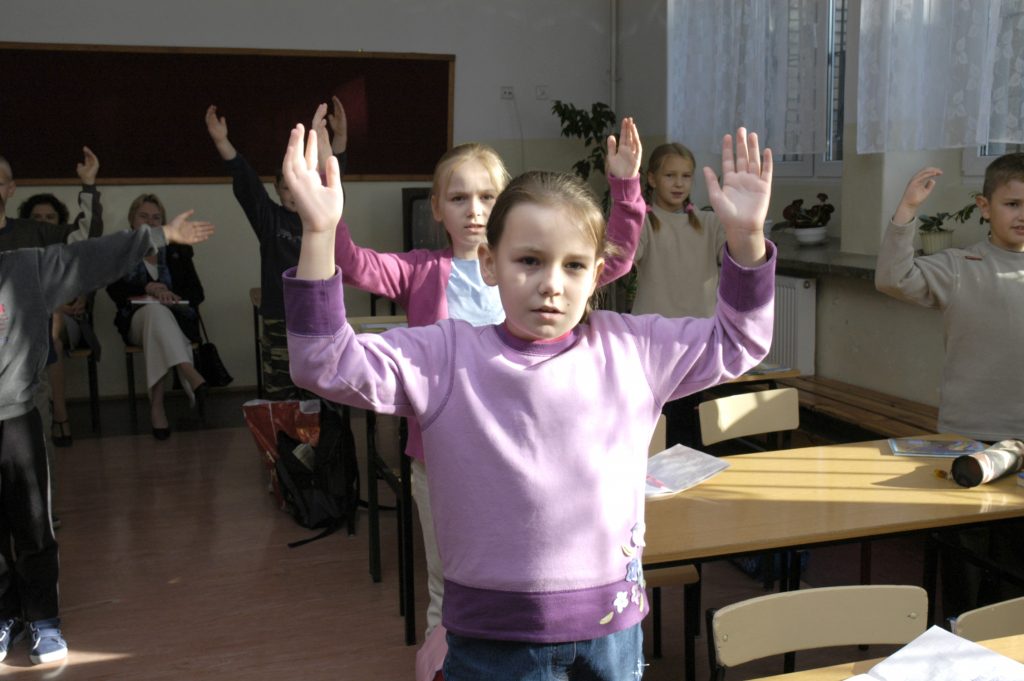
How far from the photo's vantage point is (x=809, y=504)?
7.54 ft

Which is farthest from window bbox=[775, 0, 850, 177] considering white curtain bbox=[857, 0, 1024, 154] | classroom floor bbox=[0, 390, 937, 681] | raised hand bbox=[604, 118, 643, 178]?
raised hand bbox=[604, 118, 643, 178]

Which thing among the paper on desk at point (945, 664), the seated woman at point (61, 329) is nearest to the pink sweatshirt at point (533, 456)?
the paper on desk at point (945, 664)

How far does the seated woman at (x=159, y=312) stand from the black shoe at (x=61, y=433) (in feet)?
1.47

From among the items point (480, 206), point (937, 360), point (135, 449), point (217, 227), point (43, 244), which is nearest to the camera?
point (480, 206)

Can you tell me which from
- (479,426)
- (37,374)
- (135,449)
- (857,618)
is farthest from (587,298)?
(135,449)

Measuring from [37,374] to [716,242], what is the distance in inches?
99.2

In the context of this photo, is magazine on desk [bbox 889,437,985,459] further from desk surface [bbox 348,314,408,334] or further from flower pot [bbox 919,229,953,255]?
desk surface [bbox 348,314,408,334]

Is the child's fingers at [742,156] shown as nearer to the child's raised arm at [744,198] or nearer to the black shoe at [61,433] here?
the child's raised arm at [744,198]

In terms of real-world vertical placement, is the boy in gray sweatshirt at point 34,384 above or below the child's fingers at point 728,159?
below

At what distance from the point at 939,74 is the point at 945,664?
3.11m

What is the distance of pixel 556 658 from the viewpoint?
1.35m

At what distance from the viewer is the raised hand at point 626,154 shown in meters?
1.72

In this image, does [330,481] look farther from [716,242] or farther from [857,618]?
[857,618]

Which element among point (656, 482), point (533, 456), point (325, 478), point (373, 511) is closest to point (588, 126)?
point (325, 478)
